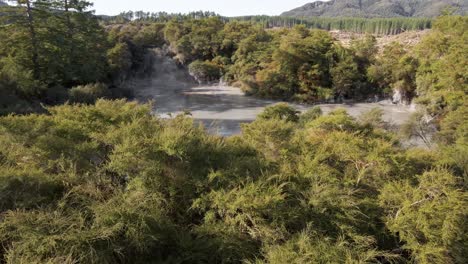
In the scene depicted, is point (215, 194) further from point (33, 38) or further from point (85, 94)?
point (33, 38)

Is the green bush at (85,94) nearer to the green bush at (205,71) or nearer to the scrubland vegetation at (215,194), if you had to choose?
the scrubland vegetation at (215,194)

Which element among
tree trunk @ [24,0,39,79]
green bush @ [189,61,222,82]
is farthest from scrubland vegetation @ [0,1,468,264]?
green bush @ [189,61,222,82]

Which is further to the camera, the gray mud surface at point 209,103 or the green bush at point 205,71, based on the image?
the green bush at point 205,71

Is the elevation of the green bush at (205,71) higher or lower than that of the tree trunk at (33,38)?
lower

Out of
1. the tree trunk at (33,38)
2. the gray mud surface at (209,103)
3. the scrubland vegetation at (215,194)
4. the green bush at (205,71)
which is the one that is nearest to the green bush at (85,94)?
the tree trunk at (33,38)

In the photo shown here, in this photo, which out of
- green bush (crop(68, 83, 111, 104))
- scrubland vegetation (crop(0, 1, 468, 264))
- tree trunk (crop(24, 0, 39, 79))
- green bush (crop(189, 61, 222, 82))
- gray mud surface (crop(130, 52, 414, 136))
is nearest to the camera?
scrubland vegetation (crop(0, 1, 468, 264))

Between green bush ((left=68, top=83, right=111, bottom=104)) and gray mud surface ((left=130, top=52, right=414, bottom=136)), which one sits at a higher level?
green bush ((left=68, top=83, right=111, bottom=104))

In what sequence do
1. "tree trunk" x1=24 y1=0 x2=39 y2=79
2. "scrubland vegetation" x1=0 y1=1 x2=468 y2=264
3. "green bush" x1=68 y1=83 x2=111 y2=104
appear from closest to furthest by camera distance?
"scrubland vegetation" x1=0 y1=1 x2=468 y2=264 < "tree trunk" x1=24 y1=0 x2=39 y2=79 < "green bush" x1=68 y1=83 x2=111 y2=104

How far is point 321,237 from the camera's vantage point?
5.73 meters

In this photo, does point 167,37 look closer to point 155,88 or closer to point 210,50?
point 210,50

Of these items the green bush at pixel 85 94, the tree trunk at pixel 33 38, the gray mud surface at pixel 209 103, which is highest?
the tree trunk at pixel 33 38

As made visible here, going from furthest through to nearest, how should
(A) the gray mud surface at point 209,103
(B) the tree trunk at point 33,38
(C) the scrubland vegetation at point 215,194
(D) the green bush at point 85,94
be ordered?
(A) the gray mud surface at point 209,103 → (D) the green bush at point 85,94 → (B) the tree trunk at point 33,38 → (C) the scrubland vegetation at point 215,194

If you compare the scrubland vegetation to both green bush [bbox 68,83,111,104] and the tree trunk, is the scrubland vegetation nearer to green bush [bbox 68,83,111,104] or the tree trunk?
green bush [bbox 68,83,111,104]

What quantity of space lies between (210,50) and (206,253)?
36289mm
